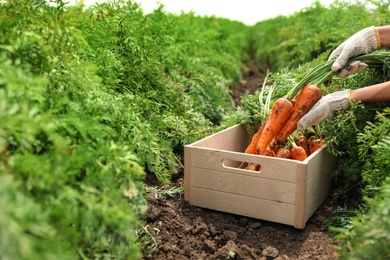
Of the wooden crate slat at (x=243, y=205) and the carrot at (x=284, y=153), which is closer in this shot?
the wooden crate slat at (x=243, y=205)

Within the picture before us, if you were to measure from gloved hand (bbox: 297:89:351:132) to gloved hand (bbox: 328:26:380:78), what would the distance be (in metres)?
0.32

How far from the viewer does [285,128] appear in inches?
159

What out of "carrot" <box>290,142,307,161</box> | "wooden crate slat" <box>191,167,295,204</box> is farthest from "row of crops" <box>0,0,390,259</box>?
"wooden crate slat" <box>191,167,295,204</box>

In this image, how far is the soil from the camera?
323 cm

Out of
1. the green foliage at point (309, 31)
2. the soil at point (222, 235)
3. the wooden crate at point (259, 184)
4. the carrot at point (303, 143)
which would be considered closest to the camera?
the soil at point (222, 235)

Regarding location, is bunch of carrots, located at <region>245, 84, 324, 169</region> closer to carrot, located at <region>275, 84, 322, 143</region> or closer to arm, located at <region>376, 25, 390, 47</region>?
carrot, located at <region>275, 84, 322, 143</region>

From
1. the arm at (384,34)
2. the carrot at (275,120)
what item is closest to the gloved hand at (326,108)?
the carrot at (275,120)

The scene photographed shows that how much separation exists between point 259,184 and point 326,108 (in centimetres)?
81

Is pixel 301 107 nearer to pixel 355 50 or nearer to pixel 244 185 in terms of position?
pixel 355 50

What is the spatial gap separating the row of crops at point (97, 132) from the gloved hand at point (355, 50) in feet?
0.87

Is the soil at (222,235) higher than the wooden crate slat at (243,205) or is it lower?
lower

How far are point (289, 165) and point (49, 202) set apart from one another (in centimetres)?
175

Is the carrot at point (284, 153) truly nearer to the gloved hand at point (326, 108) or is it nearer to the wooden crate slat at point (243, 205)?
the gloved hand at point (326, 108)

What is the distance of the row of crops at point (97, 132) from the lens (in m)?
2.11
